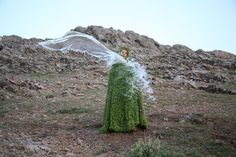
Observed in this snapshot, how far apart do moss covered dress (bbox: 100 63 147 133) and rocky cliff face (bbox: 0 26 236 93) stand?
1024cm

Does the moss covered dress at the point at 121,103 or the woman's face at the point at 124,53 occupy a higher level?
the woman's face at the point at 124,53

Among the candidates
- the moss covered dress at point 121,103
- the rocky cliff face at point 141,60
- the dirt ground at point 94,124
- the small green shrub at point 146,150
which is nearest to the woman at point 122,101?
the moss covered dress at point 121,103

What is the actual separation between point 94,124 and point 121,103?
1570 millimetres

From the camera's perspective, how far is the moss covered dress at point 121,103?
948cm

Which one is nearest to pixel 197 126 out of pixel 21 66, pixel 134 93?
pixel 134 93

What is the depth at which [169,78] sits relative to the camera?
21984 mm

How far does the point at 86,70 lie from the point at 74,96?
26.8 ft

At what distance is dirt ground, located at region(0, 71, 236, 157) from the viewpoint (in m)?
8.43

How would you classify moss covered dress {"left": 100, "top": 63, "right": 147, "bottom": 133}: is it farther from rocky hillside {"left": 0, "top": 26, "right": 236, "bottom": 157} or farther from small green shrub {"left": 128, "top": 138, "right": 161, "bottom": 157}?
small green shrub {"left": 128, "top": 138, "right": 161, "bottom": 157}

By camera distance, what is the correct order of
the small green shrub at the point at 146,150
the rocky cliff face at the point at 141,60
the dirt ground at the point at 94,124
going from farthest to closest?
the rocky cliff face at the point at 141,60 → the dirt ground at the point at 94,124 → the small green shrub at the point at 146,150

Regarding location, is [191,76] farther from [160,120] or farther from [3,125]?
[3,125]

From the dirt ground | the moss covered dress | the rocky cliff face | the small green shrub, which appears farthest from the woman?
the rocky cliff face

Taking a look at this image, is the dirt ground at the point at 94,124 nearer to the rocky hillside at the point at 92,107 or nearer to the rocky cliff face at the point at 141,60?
the rocky hillside at the point at 92,107

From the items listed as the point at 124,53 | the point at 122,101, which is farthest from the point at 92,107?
the point at 124,53
